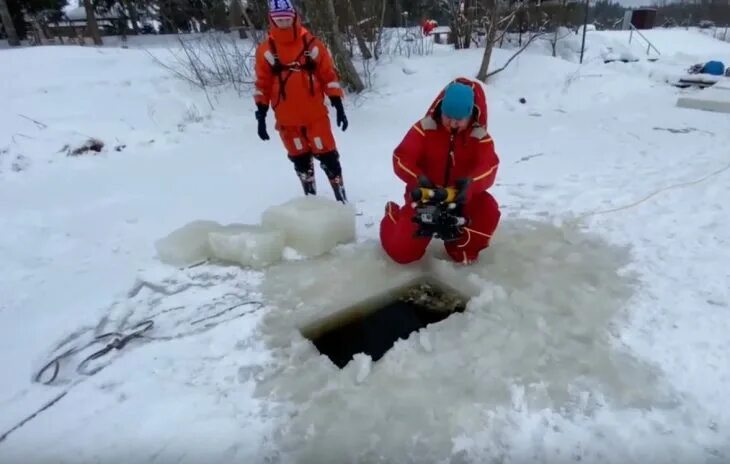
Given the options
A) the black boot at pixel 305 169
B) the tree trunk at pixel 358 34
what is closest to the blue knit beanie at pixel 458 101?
the black boot at pixel 305 169

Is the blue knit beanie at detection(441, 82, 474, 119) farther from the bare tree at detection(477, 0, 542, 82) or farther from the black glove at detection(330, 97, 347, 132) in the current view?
the bare tree at detection(477, 0, 542, 82)

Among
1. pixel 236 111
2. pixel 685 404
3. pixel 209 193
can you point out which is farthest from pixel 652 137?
pixel 236 111

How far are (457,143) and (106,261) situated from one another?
7.98 ft

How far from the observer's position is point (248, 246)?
116 inches

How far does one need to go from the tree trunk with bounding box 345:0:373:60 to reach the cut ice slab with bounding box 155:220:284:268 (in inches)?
225

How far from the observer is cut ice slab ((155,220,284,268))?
2945 millimetres

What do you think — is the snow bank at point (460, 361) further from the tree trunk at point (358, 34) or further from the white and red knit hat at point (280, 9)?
the tree trunk at point (358, 34)

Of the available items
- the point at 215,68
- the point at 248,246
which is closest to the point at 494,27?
the point at 215,68

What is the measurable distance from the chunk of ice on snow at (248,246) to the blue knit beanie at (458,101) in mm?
1336

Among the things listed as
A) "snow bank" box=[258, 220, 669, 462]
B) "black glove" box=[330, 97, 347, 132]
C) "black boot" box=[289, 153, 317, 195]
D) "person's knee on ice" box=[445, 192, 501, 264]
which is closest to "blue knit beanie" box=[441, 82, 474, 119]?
"person's knee on ice" box=[445, 192, 501, 264]

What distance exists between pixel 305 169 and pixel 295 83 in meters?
0.68

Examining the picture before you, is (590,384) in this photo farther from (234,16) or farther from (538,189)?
(234,16)

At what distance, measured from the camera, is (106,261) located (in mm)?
3082

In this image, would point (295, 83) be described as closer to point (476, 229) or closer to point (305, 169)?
point (305, 169)
